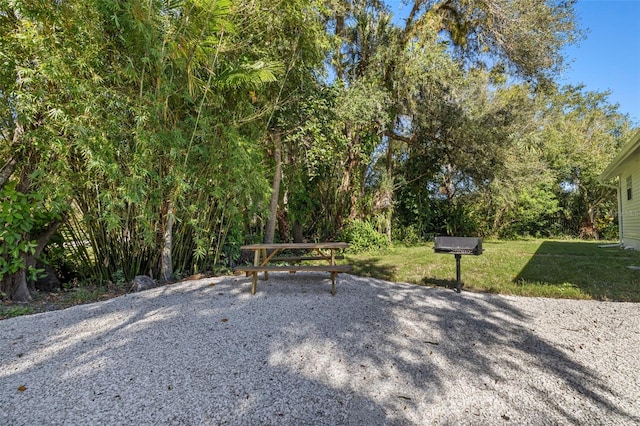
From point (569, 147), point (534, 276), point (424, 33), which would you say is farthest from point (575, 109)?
point (534, 276)

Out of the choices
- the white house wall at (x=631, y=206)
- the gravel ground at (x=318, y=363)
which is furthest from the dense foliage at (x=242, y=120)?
the white house wall at (x=631, y=206)

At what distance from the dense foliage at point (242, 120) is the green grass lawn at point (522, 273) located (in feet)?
5.91

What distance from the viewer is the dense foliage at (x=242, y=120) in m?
2.92

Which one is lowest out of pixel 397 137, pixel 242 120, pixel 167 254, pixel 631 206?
pixel 167 254

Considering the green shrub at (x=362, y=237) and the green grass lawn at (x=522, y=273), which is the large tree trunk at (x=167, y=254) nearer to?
the green grass lawn at (x=522, y=273)

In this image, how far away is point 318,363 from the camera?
1.99m

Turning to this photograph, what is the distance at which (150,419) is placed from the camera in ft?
4.76

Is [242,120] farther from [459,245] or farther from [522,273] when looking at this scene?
[522,273]

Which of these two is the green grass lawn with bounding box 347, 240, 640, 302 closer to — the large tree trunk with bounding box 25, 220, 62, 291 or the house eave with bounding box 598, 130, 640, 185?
the house eave with bounding box 598, 130, 640, 185

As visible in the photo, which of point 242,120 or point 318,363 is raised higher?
point 242,120

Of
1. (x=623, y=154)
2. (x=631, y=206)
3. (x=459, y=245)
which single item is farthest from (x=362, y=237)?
(x=631, y=206)

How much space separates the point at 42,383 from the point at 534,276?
549 cm

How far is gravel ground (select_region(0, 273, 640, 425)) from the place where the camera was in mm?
1560

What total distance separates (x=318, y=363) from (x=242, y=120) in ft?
10.6
